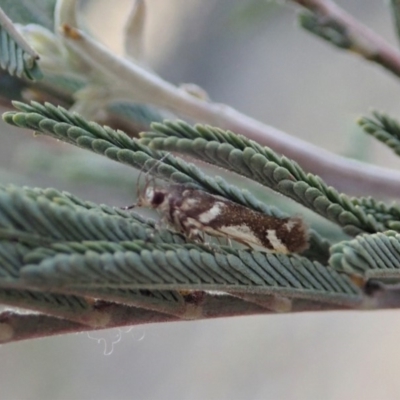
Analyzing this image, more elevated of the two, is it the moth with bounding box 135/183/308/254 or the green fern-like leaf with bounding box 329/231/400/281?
the green fern-like leaf with bounding box 329/231/400/281

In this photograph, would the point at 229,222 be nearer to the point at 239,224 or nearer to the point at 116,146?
the point at 239,224

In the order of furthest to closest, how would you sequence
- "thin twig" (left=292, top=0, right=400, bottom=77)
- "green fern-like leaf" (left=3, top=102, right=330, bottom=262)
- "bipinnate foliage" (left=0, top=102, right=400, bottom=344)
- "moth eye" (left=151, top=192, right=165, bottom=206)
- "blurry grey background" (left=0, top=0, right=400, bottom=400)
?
"blurry grey background" (left=0, top=0, right=400, bottom=400) < "thin twig" (left=292, top=0, right=400, bottom=77) < "moth eye" (left=151, top=192, right=165, bottom=206) < "green fern-like leaf" (left=3, top=102, right=330, bottom=262) < "bipinnate foliage" (left=0, top=102, right=400, bottom=344)

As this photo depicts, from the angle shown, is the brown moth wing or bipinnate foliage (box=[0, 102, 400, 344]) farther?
the brown moth wing

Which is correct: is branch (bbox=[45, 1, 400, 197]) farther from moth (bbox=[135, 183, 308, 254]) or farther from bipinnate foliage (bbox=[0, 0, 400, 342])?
moth (bbox=[135, 183, 308, 254])

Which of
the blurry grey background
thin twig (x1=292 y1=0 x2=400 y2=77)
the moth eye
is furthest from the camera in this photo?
the blurry grey background

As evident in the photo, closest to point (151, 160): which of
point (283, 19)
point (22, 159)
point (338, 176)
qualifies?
point (338, 176)

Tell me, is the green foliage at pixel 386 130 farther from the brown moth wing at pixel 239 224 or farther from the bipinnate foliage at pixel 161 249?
the brown moth wing at pixel 239 224

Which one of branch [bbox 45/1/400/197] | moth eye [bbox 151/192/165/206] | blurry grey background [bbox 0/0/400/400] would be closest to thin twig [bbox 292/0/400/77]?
branch [bbox 45/1/400/197]

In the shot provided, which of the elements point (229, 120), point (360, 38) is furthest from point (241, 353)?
point (360, 38)

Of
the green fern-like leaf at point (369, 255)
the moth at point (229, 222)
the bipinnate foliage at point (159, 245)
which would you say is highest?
the green fern-like leaf at point (369, 255)

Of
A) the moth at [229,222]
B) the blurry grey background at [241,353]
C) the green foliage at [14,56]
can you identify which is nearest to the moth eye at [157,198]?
the moth at [229,222]
